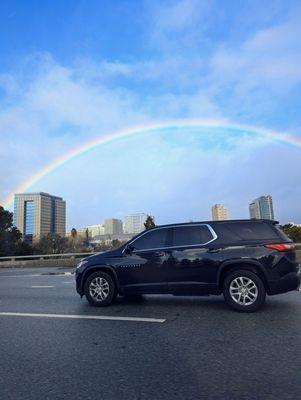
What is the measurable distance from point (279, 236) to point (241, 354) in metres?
3.30

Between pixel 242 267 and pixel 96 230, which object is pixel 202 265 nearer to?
pixel 242 267

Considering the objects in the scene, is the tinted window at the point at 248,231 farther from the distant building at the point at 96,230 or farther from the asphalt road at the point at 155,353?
the distant building at the point at 96,230

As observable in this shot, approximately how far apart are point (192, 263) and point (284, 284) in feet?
5.63

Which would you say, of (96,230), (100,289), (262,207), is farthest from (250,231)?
(96,230)

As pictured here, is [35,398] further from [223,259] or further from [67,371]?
[223,259]

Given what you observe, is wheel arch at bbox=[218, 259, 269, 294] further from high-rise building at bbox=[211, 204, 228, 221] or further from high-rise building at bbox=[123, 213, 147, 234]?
high-rise building at bbox=[123, 213, 147, 234]

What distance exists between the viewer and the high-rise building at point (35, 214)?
92.2 metres

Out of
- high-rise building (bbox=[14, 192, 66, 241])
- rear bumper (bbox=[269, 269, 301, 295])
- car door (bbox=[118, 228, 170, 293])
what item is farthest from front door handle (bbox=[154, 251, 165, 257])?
high-rise building (bbox=[14, 192, 66, 241])

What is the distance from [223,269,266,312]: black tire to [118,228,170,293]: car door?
1245mm

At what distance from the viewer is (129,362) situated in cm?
483

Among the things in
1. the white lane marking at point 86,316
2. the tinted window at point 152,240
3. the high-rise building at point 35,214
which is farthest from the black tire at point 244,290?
the high-rise building at point 35,214

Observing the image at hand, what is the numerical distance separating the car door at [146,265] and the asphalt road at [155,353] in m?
0.47

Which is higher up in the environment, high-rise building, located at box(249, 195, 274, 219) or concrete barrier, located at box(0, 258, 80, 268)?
high-rise building, located at box(249, 195, 274, 219)

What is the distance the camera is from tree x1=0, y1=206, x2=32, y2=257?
50312 mm
